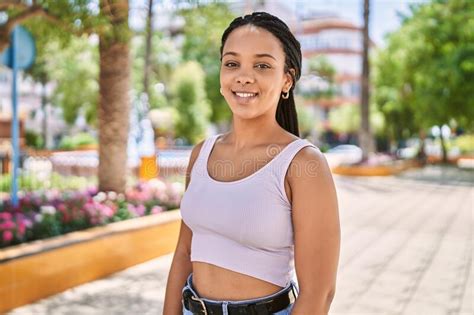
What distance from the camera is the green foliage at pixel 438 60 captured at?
20.2 meters

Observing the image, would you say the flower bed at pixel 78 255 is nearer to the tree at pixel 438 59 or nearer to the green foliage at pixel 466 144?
the tree at pixel 438 59

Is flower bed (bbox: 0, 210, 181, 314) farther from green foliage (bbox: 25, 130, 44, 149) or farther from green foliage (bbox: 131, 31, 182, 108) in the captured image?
green foliage (bbox: 25, 130, 44, 149)

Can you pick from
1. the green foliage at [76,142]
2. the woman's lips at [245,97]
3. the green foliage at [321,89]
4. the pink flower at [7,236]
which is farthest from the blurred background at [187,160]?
the green foliage at [321,89]

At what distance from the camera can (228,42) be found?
1.82m

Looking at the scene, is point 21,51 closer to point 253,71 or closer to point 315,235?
point 253,71

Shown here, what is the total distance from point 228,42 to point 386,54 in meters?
26.7

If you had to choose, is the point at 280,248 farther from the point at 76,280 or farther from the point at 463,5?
the point at 463,5

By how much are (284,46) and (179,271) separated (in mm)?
860

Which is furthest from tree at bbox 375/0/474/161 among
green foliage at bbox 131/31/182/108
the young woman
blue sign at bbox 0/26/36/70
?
the young woman

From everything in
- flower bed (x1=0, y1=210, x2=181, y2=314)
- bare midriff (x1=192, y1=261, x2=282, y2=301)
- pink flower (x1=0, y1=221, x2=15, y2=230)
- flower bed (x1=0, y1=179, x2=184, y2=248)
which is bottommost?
flower bed (x1=0, y1=210, x2=181, y2=314)

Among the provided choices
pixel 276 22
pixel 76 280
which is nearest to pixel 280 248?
pixel 276 22

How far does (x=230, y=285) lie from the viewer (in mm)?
1727

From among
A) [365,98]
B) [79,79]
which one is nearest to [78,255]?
[365,98]

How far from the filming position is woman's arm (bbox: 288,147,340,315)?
5.28 feet
